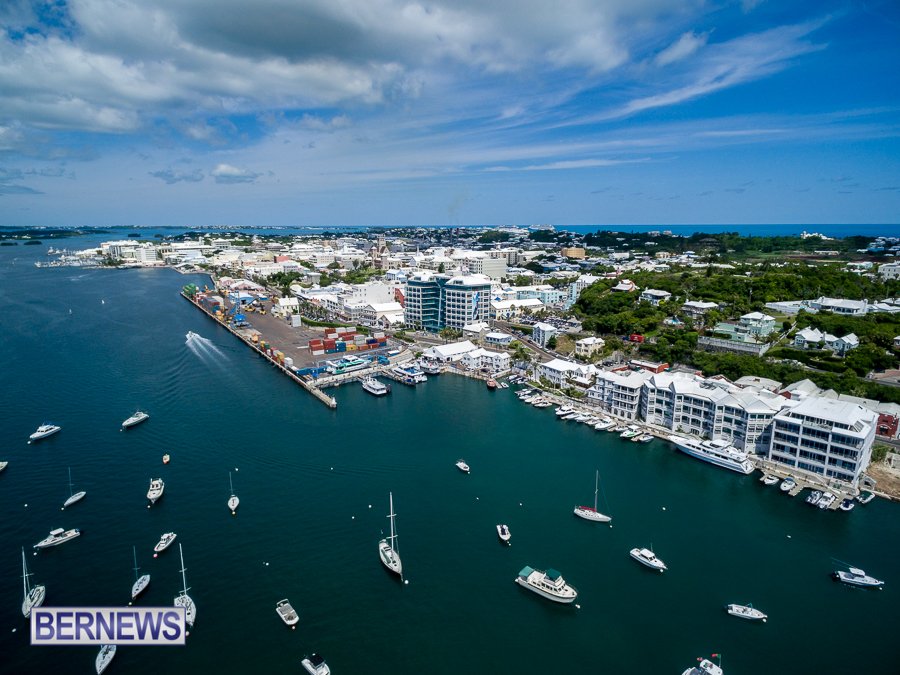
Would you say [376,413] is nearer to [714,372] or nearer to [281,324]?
[714,372]

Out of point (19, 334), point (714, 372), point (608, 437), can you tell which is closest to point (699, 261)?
point (714, 372)

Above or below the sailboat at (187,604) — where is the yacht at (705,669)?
below

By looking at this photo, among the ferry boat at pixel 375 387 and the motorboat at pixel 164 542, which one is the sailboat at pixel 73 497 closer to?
the motorboat at pixel 164 542

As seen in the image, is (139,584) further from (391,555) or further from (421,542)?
(421,542)

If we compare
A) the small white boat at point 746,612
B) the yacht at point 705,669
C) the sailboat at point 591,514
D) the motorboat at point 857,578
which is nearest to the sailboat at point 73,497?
the sailboat at point 591,514

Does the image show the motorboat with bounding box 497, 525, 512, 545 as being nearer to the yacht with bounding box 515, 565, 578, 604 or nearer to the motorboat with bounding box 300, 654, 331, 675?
the yacht with bounding box 515, 565, 578, 604

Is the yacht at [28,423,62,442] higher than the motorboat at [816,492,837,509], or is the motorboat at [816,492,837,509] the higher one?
the yacht at [28,423,62,442]

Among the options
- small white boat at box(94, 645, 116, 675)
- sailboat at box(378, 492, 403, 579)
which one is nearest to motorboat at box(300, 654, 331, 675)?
sailboat at box(378, 492, 403, 579)
